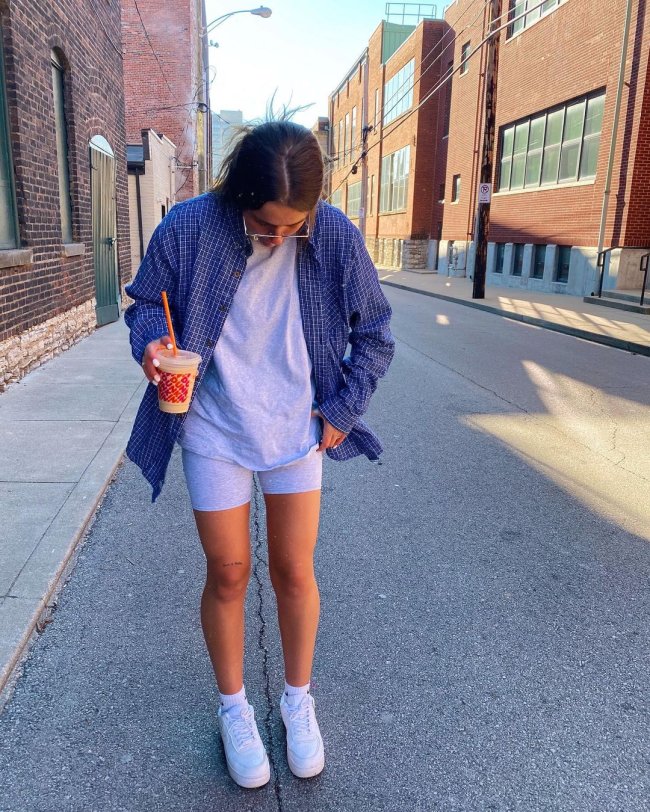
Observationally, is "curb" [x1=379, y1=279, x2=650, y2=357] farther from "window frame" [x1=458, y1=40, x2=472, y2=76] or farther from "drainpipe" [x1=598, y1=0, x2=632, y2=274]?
"window frame" [x1=458, y1=40, x2=472, y2=76]

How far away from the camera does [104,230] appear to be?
11023mm

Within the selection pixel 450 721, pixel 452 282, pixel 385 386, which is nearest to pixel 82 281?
pixel 385 386

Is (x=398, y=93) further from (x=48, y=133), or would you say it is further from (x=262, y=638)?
(x=262, y=638)

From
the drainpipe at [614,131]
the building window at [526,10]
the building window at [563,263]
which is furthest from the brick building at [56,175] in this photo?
the building window at [526,10]

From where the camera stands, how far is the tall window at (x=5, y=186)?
264 inches

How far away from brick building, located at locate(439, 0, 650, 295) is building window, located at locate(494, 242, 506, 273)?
35 millimetres

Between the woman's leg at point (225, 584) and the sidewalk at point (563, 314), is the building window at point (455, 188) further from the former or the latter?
the woman's leg at point (225, 584)

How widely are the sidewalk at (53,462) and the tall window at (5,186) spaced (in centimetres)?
143

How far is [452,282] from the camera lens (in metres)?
25.4

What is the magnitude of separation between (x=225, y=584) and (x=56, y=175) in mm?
7656

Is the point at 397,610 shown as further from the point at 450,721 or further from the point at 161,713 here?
the point at 161,713

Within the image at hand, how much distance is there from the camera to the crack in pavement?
2.10 m

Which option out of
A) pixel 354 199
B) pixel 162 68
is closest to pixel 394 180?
pixel 162 68

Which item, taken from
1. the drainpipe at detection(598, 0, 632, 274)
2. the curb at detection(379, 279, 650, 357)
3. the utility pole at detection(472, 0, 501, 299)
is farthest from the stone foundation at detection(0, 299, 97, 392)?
the drainpipe at detection(598, 0, 632, 274)
